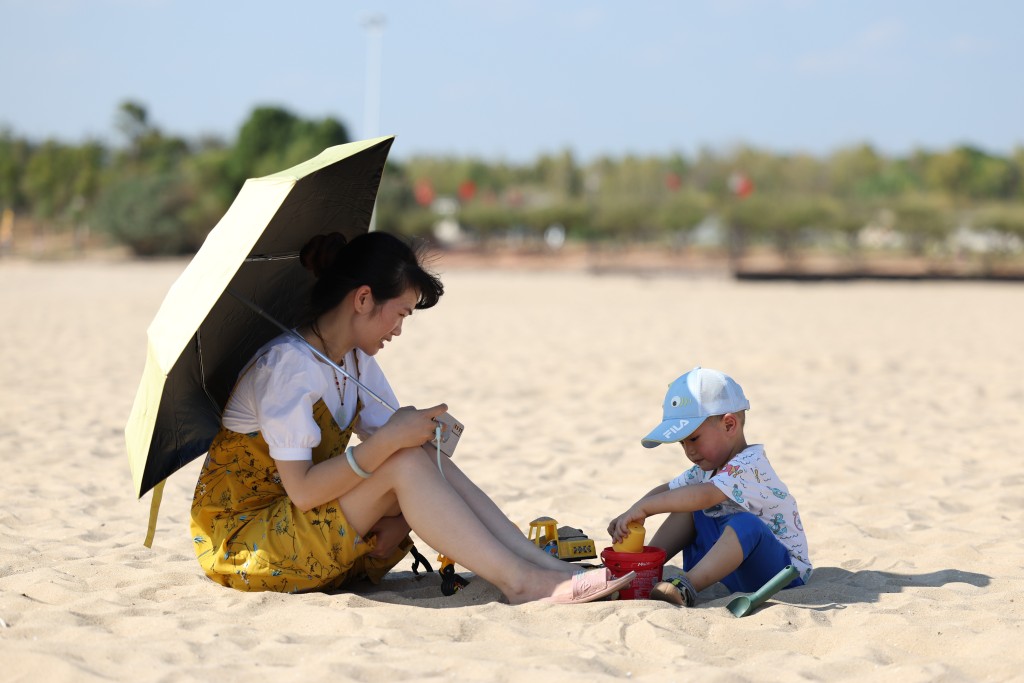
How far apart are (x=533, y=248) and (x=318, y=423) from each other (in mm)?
44188

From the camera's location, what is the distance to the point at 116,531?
407cm

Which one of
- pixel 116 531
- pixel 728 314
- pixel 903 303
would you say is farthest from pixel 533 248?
pixel 116 531

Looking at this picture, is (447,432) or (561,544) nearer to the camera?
(447,432)

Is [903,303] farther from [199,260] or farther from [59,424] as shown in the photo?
[199,260]

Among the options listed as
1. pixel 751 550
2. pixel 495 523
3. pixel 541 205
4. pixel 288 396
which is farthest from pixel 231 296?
pixel 541 205

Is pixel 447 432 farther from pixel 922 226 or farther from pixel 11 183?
pixel 11 183

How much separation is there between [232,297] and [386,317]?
1.45 feet

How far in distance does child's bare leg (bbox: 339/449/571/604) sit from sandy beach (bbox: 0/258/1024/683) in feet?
0.31

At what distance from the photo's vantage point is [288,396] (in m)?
3.04

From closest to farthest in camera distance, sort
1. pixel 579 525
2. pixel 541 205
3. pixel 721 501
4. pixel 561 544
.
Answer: pixel 721 501 → pixel 561 544 → pixel 579 525 → pixel 541 205

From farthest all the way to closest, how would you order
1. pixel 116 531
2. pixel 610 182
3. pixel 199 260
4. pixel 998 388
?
pixel 610 182 < pixel 998 388 < pixel 116 531 < pixel 199 260

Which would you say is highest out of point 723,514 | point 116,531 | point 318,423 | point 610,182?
point 610,182

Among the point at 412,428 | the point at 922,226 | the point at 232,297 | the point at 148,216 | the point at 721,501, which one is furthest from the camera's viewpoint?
the point at 148,216

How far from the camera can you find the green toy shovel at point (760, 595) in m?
3.03
